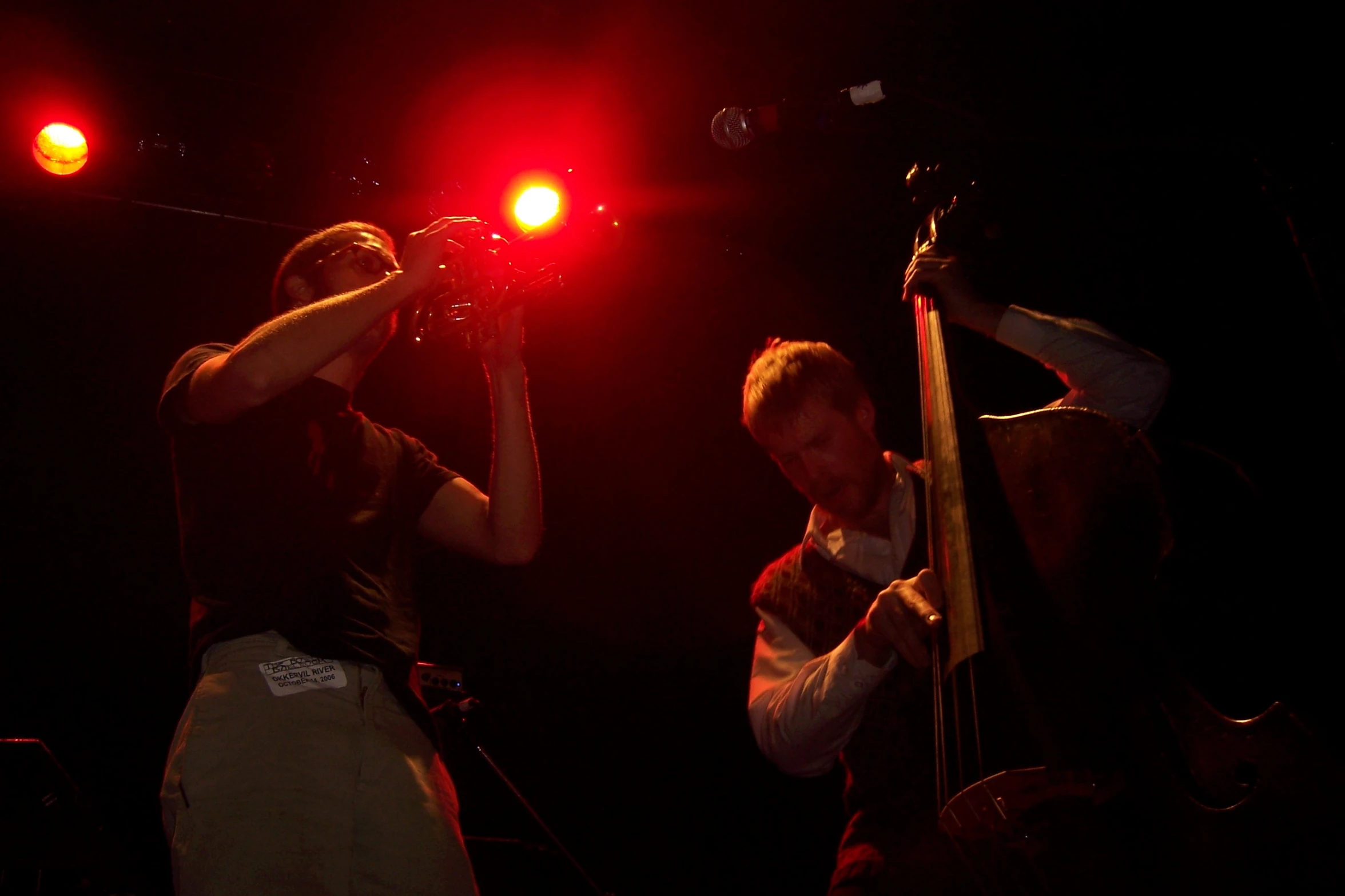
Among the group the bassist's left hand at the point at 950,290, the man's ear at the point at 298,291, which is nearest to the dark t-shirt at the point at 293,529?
the man's ear at the point at 298,291

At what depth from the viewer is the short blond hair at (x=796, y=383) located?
2572mm

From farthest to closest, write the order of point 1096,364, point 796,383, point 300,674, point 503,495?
point 796,383 < point 503,495 < point 1096,364 < point 300,674

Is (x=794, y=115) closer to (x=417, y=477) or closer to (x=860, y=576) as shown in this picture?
(x=860, y=576)

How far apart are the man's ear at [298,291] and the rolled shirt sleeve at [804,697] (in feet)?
5.39

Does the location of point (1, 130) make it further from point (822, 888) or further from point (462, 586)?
point (822, 888)

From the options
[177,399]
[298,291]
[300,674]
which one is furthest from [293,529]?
[298,291]

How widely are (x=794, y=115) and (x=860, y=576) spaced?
1.27 meters

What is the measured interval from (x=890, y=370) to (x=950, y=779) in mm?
2777

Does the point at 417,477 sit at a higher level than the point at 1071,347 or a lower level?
higher

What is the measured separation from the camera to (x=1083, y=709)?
1.25m

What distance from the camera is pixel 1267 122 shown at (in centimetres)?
197

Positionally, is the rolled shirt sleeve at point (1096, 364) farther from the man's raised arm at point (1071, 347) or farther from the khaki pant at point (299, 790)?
the khaki pant at point (299, 790)

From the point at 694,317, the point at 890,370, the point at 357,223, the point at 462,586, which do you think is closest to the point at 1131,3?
the point at 890,370

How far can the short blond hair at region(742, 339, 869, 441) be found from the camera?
101 inches
